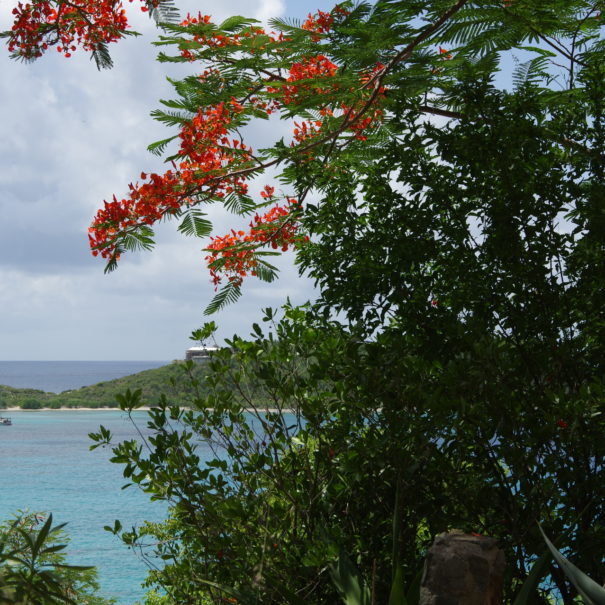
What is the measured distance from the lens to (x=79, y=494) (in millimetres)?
29859

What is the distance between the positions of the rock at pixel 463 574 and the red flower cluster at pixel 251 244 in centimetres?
286

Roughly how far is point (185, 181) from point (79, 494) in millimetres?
28117

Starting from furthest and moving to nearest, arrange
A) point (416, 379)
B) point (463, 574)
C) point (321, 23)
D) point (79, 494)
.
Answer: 1. point (79, 494)
2. point (321, 23)
3. point (416, 379)
4. point (463, 574)

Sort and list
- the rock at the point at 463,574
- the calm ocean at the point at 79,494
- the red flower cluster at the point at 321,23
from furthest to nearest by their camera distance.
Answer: the calm ocean at the point at 79,494
the red flower cluster at the point at 321,23
the rock at the point at 463,574

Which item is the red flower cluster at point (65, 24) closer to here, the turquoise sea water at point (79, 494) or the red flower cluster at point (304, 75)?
the red flower cluster at point (304, 75)

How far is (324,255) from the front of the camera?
3541mm

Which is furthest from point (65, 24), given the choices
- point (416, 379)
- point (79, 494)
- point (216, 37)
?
point (79, 494)

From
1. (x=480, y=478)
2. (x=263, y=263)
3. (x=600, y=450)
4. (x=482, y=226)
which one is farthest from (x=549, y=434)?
(x=263, y=263)

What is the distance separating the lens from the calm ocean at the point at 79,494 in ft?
66.0

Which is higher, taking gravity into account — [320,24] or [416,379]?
[320,24]

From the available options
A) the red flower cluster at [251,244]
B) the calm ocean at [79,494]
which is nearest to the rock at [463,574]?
the red flower cluster at [251,244]

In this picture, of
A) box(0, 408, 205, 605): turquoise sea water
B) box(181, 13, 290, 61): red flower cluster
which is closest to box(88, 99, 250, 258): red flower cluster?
box(181, 13, 290, 61): red flower cluster

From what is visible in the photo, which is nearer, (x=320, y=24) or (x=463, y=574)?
(x=463, y=574)

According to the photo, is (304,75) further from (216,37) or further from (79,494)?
(79,494)
